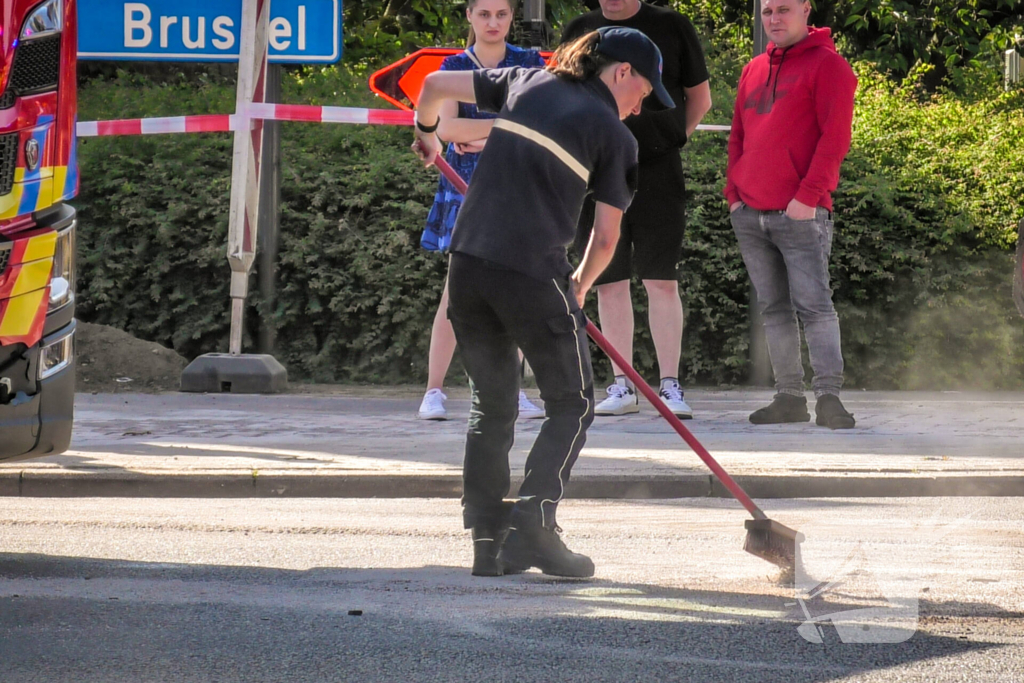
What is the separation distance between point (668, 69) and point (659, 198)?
68 centimetres

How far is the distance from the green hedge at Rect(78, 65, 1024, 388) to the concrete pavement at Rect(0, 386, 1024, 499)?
1077mm

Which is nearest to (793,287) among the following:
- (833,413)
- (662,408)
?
(833,413)

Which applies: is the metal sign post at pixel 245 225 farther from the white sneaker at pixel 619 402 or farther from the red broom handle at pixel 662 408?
the red broom handle at pixel 662 408

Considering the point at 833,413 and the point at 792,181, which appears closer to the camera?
the point at 792,181

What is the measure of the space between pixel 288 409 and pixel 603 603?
467 centimetres

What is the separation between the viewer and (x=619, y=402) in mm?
8219

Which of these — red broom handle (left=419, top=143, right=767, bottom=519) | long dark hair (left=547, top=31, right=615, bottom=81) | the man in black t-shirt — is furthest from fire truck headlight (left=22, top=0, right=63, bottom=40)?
the man in black t-shirt

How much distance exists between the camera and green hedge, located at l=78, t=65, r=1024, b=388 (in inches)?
388

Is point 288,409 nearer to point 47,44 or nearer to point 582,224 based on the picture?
point 582,224

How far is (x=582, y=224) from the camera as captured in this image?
306 inches

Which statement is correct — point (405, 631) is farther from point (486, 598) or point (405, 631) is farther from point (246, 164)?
point (246, 164)

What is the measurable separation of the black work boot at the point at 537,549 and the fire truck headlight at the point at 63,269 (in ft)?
5.07

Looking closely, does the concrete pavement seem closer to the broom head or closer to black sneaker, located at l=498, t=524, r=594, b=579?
the broom head

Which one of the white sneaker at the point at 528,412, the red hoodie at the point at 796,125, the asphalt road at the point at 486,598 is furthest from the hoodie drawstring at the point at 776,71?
the asphalt road at the point at 486,598
